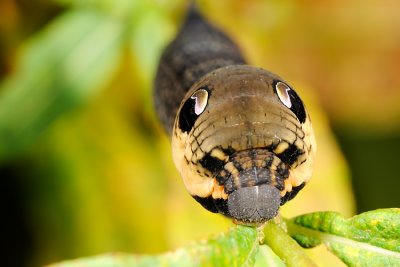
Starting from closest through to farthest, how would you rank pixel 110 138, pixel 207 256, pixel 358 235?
pixel 207 256
pixel 358 235
pixel 110 138

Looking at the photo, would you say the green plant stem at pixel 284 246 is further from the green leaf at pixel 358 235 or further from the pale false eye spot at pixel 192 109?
the pale false eye spot at pixel 192 109

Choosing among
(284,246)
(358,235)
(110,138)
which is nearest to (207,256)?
(284,246)

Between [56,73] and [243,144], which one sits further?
[56,73]

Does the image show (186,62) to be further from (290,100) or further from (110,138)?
(110,138)

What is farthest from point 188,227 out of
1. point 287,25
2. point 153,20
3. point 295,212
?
point 287,25

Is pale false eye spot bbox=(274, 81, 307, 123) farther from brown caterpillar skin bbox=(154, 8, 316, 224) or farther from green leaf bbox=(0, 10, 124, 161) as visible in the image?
green leaf bbox=(0, 10, 124, 161)

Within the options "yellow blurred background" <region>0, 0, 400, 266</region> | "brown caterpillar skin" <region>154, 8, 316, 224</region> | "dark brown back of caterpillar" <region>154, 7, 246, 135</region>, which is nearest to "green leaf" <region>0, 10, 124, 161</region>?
"yellow blurred background" <region>0, 0, 400, 266</region>
